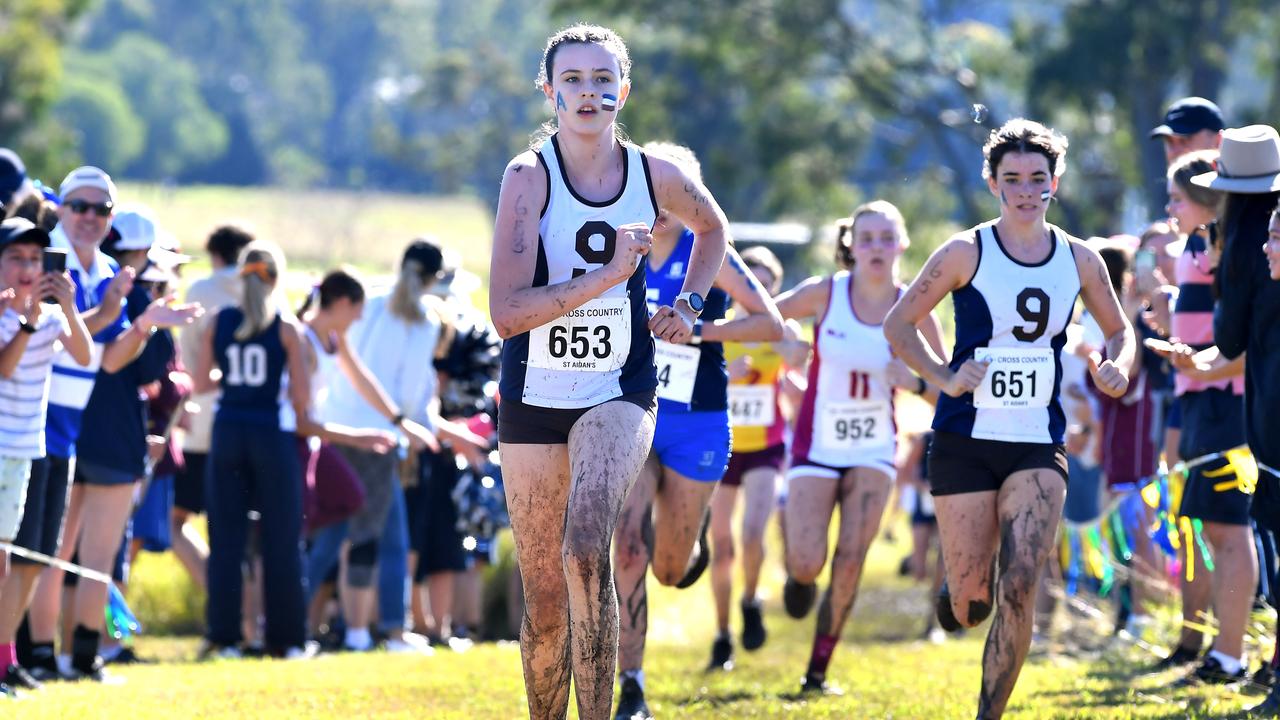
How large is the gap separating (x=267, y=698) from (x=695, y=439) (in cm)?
213

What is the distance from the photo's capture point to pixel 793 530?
9.11 meters

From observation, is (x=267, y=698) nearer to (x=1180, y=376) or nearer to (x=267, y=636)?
(x=267, y=636)

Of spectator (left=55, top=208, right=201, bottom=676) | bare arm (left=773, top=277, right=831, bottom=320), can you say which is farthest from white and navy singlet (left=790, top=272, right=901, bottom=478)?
spectator (left=55, top=208, right=201, bottom=676)

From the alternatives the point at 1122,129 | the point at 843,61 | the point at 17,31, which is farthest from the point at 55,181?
the point at 1122,129

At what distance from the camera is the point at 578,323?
602cm

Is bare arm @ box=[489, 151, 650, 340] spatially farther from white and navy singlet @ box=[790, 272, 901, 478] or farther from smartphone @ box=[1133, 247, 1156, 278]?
smartphone @ box=[1133, 247, 1156, 278]

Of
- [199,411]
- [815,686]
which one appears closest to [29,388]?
[199,411]

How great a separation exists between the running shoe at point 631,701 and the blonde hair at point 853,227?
253 centimetres

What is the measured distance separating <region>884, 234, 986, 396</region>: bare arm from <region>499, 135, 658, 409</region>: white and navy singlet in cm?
146

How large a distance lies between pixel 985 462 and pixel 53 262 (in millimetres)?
3915

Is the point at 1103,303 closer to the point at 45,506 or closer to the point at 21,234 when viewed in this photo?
the point at 21,234

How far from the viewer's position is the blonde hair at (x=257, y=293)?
10.3 m

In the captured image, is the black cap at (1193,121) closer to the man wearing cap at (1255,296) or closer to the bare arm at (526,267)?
the man wearing cap at (1255,296)

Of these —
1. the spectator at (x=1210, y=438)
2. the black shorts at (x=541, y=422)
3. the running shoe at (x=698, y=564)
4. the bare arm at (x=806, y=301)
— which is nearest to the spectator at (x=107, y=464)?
the running shoe at (x=698, y=564)
